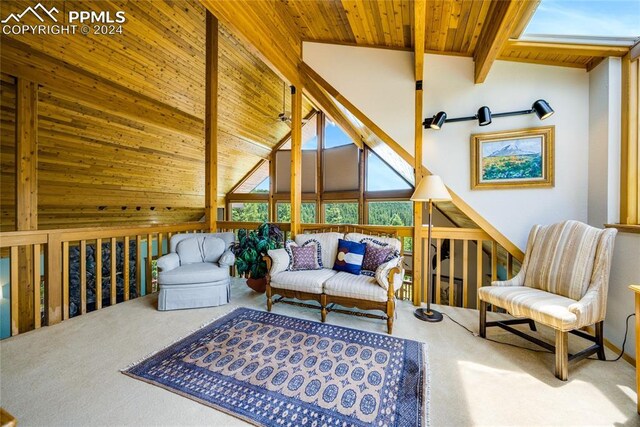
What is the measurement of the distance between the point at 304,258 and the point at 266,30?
269 cm

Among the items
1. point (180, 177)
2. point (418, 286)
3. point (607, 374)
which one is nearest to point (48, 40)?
point (180, 177)

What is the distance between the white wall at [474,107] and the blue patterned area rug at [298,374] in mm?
1819

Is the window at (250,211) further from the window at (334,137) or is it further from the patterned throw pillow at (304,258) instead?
the patterned throw pillow at (304,258)

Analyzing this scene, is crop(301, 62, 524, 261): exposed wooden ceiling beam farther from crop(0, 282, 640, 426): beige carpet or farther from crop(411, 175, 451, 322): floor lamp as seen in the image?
crop(0, 282, 640, 426): beige carpet

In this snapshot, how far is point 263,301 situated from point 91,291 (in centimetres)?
449

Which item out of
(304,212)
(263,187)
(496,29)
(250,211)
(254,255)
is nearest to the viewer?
(496,29)

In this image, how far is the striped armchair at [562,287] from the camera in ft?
5.73

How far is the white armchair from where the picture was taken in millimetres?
2764

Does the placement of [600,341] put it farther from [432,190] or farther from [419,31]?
[419,31]

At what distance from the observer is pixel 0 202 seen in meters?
3.85

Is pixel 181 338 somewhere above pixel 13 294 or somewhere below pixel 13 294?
below

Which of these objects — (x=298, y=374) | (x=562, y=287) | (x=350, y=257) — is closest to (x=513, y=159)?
(x=562, y=287)

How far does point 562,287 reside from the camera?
210cm

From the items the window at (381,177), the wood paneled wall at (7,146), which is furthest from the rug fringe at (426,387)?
the wood paneled wall at (7,146)
